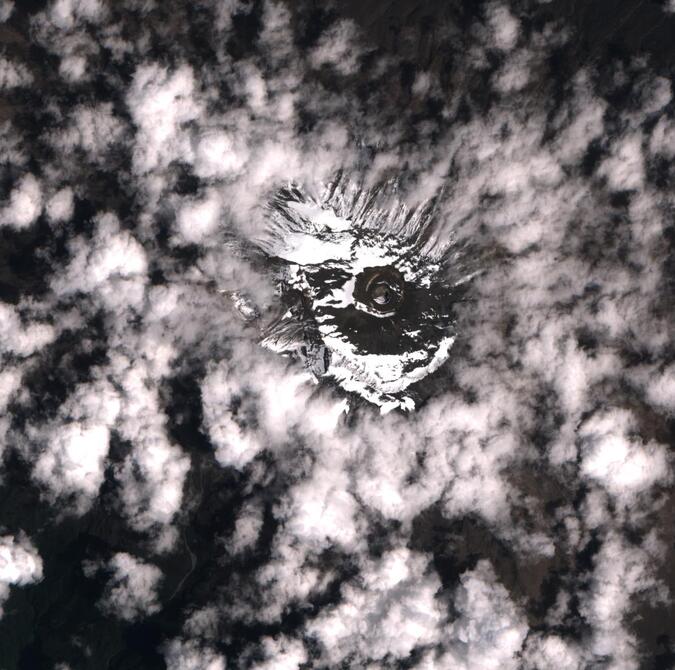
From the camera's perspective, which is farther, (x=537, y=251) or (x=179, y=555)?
(x=179, y=555)

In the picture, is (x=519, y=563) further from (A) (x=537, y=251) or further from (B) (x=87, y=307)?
(B) (x=87, y=307)

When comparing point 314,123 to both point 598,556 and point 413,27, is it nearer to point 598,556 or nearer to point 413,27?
point 413,27

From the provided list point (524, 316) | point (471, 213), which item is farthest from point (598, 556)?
point (471, 213)

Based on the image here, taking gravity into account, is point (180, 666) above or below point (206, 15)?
below

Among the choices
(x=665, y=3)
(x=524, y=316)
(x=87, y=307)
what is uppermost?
(x=665, y=3)

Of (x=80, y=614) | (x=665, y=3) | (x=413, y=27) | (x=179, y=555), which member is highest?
(x=665, y=3)

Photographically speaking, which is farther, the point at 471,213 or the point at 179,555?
the point at 179,555

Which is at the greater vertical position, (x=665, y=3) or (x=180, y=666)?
(x=665, y=3)

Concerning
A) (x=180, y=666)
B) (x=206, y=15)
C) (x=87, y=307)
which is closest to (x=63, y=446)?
(x=87, y=307)
